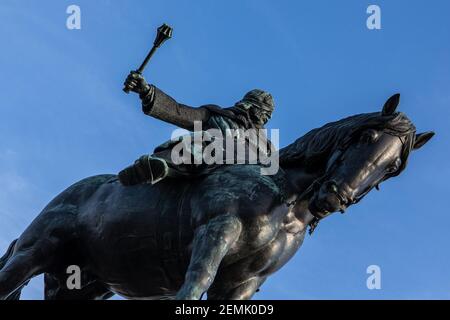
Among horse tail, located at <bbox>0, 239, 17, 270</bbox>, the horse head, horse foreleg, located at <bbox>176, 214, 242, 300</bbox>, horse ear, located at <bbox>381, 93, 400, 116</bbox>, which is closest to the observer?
horse foreleg, located at <bbox>176, 214, 242, 300</bbox>

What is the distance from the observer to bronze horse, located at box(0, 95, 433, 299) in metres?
10.2

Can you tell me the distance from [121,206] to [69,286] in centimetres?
117

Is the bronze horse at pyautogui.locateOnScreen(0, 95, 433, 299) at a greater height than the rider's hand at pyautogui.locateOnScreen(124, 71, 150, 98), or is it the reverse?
the rider's hand at pyautogui.locateOnScreen(124, 71, 150, 98)

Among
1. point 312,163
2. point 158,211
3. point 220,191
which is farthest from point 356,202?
point 158,211

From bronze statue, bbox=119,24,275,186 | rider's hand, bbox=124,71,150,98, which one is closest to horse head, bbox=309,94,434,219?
bronze statue, bbox=119,24,275,186

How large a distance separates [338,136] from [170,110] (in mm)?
2095

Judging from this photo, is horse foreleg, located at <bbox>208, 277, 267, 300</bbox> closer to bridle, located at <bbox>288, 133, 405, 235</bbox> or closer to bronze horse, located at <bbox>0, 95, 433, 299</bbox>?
bronze horse, located at <bbox>0, 95, 433, 299</bbox>

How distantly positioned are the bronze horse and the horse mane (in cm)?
1

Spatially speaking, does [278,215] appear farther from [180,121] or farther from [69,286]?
[69,286]

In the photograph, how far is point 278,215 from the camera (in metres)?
10.4

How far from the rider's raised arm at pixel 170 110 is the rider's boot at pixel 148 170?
31.3 inches

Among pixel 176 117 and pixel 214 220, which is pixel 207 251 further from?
pixel 176 117
